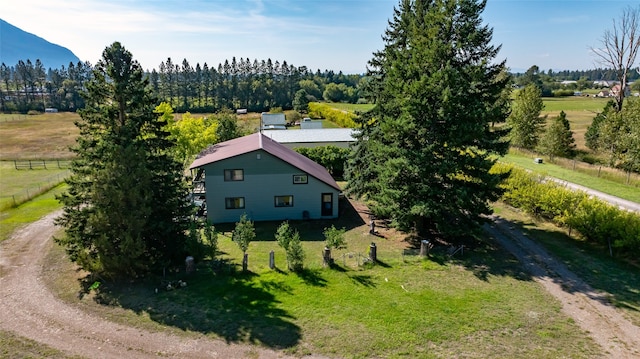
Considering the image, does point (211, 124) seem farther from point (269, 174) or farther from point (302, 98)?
point (302, 98)

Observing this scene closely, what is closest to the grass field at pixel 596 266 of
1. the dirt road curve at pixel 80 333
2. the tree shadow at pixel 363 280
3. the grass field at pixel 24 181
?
the tree shadow at pixel 363 280

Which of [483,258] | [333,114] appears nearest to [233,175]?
[483,258]

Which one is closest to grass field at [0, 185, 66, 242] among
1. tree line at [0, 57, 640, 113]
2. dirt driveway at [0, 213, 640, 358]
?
dirt driveway at [0, 213, 640, 358]

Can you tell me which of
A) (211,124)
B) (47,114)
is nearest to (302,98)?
(211,124)

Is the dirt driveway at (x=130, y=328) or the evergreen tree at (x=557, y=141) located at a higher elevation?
the evergreen tree at (x=557, y=141)

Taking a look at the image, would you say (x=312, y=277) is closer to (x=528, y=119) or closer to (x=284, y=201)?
(x=284, y=201)

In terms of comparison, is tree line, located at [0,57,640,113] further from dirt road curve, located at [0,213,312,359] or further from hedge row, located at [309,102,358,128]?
dirt road curve, located at [0,213,312,359]

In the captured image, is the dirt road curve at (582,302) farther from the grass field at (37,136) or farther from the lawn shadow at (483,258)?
the grass field at (37,136)
